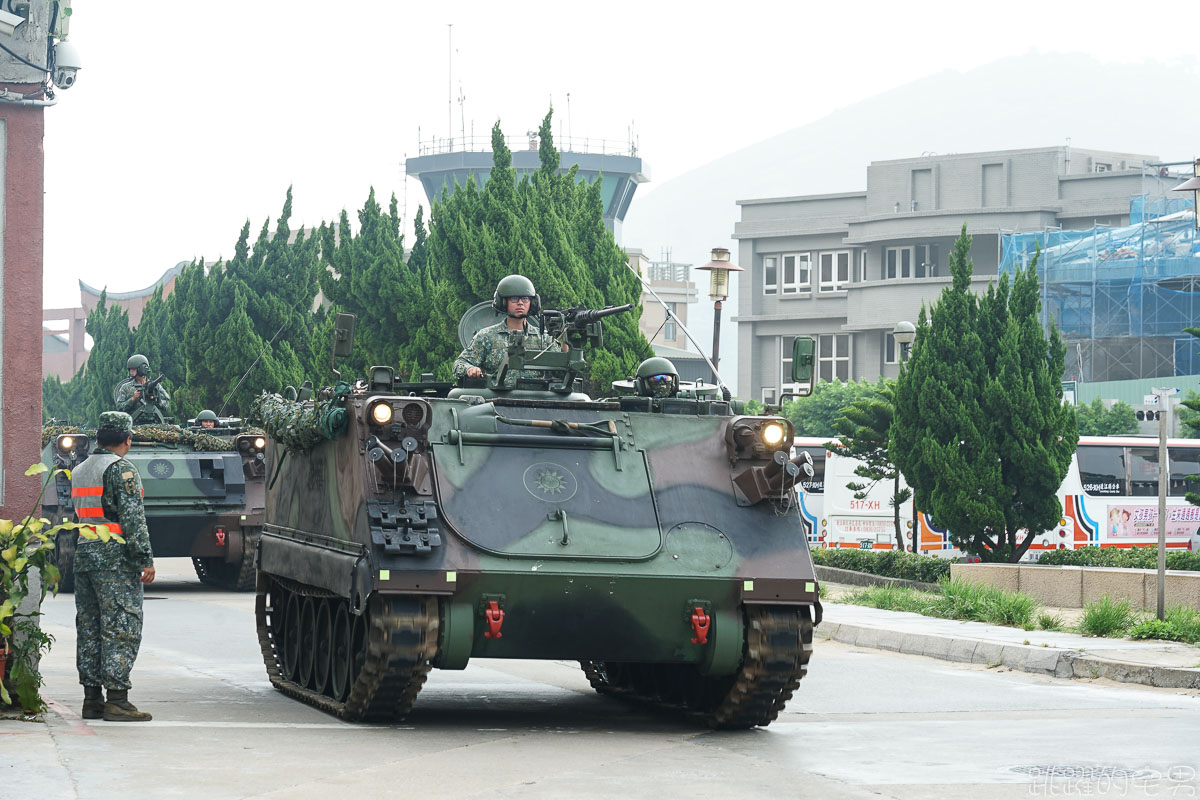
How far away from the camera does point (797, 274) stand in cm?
8081

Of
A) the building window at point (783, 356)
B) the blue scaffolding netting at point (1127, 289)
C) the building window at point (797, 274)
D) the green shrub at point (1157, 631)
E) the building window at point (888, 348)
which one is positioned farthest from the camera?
the building window at point (783, 356)

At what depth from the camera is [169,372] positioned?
54188 mm

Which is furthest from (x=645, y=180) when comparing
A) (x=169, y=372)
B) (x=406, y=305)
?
(x=406, y=305)

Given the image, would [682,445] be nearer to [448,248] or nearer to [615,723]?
[615,723]

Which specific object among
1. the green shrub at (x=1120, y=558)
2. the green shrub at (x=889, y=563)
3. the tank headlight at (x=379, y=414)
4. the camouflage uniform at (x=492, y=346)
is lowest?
the green shrub at (x=889, y=563)

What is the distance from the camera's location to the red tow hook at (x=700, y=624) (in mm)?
10531

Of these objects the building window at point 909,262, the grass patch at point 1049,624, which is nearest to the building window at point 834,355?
the building window at point 909,262

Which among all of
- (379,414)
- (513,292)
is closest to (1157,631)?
(513,292)

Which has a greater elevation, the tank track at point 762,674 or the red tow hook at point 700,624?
the red tow hook at point 700,624

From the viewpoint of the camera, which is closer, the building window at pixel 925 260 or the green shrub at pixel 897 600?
the green shrub at pixel 897 600

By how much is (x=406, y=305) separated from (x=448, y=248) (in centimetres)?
412

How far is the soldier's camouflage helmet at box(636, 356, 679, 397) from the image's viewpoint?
1288 cm

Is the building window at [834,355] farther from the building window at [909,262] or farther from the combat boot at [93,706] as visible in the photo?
the combat boot at [93,706]

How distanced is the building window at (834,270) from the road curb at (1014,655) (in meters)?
61.1
